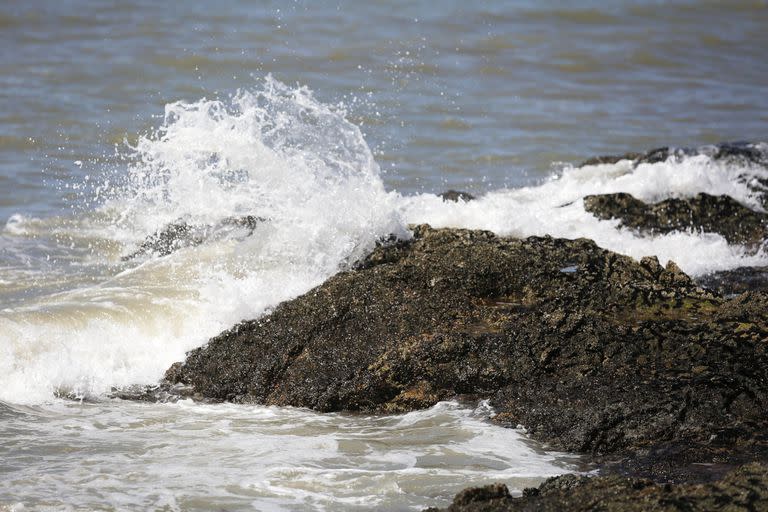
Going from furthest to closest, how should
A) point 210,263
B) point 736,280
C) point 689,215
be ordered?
point 689,215 < point 210,263 < point 736,280

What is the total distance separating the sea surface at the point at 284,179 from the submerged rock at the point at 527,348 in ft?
0.57

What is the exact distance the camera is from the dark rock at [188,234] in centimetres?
796

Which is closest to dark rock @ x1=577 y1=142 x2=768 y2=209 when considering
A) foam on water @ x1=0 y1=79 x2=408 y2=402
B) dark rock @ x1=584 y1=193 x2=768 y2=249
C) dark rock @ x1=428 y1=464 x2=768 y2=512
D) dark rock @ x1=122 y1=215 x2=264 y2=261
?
dark rock @ x1=584 y1=193 x2=768 y2=249

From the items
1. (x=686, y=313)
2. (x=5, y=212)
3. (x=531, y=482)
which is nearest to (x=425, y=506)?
(x=531, y=482)

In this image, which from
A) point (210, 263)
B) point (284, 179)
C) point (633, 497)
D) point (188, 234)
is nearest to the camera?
point (633, 497)

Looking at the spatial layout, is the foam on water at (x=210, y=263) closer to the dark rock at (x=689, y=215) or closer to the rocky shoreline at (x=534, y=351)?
the rocky shoreline at (x=534, y=351)

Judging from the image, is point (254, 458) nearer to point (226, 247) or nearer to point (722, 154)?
point (226, 247)

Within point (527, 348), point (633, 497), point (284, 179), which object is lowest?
point (633, 497)

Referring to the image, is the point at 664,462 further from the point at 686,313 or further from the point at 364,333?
the point at 364,333

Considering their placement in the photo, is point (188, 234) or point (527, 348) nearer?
point (527, 348)

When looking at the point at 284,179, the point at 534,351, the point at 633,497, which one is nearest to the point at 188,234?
the point at 284,179

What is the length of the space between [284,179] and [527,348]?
2.53 meters

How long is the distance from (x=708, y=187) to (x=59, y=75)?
961 cm

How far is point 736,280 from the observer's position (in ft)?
23.7
